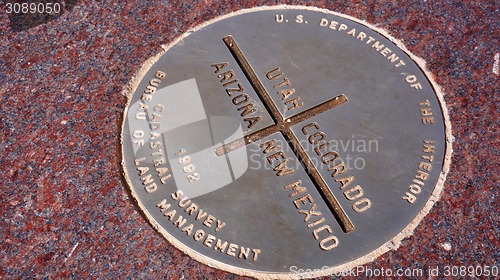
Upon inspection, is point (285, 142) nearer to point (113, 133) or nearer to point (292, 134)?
point (292, 134)

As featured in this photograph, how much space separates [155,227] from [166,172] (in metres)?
0.34

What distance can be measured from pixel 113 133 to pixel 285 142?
1.11 metres

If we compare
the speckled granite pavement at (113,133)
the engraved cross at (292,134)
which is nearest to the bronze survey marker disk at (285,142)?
the engraved cross at (292,134)

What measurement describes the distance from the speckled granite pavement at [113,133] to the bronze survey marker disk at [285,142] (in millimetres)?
125

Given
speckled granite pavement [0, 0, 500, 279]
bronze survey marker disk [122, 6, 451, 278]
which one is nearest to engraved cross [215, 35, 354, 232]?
bronze survey marker disk [122, 6, 451, 278]

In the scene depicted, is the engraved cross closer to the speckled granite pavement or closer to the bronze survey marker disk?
the bronze survey marker disk

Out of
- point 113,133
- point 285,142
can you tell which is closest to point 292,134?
point 285,142

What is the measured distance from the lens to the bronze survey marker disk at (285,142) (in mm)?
3143

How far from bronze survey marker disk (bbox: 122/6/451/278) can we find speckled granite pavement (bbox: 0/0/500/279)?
125 millimetres

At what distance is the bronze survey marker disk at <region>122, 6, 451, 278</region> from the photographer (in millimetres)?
3143

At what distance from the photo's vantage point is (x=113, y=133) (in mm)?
3598

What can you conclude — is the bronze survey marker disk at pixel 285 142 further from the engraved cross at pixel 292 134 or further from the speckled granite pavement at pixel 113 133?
the speckled granite pavement at pixel 113 133

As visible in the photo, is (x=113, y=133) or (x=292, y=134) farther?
(x=113, y=133)

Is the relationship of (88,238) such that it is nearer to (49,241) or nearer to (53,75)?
(49,241)
